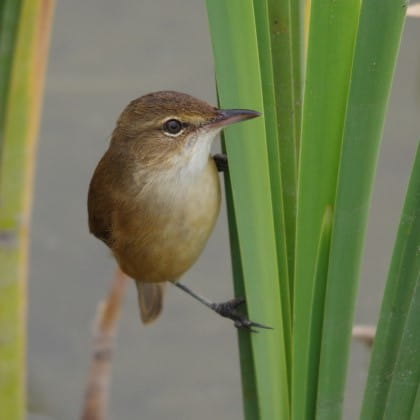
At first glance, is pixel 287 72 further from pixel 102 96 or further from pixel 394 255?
pixel 102 96

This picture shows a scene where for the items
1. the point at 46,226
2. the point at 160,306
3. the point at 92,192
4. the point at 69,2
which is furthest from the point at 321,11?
the point at 69,2

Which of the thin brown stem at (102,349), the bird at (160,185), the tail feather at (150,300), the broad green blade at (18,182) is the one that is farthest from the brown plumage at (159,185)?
the tail feather at (150,300)

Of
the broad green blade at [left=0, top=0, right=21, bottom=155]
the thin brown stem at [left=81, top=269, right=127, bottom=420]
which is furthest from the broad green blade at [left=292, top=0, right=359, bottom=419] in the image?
the thin brown stem at [left=81, top=269, right=127, bottom=420]

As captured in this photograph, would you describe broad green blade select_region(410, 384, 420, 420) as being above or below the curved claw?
below

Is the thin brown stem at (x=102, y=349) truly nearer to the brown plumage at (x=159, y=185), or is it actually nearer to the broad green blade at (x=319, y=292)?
the brown plumage at (x=159, y=185)

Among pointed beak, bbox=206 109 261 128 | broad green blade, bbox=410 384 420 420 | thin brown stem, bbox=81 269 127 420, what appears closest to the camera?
broad green blade, bbox=410 384 420 420

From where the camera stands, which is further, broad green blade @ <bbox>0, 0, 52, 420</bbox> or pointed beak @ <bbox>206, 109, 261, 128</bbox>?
broad green blade @ <bbox>0, 0, 52, 420</bbox>

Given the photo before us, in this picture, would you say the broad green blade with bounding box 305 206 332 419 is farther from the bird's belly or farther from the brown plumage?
the bird's belly

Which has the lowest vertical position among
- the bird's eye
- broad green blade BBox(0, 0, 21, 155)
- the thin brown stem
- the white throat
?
the thin brown stem
